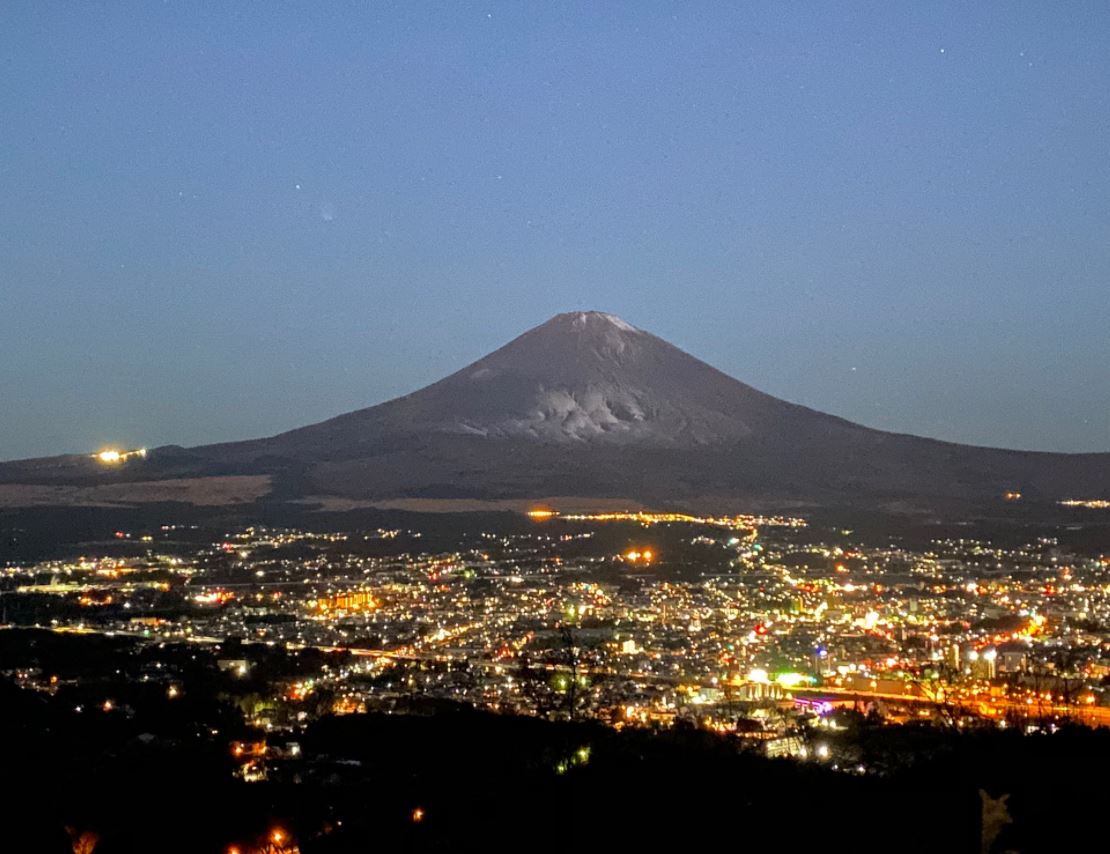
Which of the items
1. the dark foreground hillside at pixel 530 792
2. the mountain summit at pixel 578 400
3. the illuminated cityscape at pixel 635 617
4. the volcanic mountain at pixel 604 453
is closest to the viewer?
the dark foreground hillside at pixel 530 792

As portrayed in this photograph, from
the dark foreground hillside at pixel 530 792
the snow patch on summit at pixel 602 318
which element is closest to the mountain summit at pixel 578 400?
the snow patch on summit at pixel 602 318

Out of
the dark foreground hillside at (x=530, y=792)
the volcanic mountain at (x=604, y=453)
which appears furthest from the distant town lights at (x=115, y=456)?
the dark foreground hillside at (x=530, y=792)

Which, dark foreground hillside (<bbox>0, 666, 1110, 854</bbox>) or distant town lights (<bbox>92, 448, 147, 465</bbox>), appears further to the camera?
distant town lights (<bbox>92, 448, 147, 465</bbox>)

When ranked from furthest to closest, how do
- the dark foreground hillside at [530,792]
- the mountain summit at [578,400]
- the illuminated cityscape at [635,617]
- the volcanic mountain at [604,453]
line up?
the mountain summit at [578,400] < the volcanic mountain at [604,453] < the illuminated cityscape at [635,617] < the dark foreground hillside at [530,792]

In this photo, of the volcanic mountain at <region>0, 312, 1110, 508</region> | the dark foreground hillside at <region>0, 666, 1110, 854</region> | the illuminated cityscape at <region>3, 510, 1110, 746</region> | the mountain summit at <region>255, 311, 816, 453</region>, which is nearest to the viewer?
the dark foreground hillside at <region>0, 666, 1110, 854</region>

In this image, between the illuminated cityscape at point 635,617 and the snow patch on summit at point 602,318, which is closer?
the illuminated cityscape at point 635,617

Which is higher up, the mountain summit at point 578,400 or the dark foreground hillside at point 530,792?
the mountain summit at point 578,400

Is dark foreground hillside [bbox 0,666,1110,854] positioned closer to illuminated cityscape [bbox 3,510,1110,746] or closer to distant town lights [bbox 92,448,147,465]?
illuminated cityscape [bbox 3,510,1110,746]

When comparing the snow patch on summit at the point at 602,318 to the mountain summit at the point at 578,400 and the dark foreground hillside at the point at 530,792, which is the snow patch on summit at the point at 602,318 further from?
the dark foreground hillside at the point at 530,792

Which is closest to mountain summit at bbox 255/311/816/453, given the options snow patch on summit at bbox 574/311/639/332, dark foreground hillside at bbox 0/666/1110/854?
snow patch on summit at bbox 574/311/639/332

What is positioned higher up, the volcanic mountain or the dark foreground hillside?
the volcanic mountain
